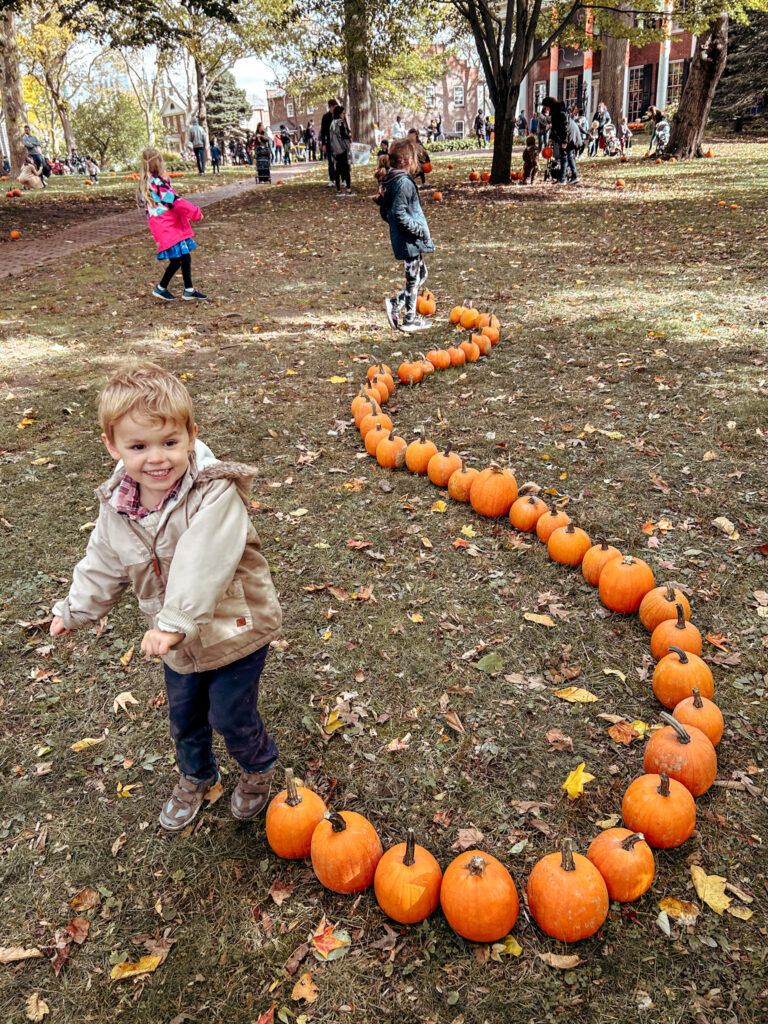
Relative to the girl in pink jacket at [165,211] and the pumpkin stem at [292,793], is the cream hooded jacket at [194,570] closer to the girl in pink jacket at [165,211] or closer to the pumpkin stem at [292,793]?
the pumpkin stem at [292,793]

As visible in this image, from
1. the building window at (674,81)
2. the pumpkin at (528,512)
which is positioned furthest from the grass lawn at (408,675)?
the building window at (674,81)

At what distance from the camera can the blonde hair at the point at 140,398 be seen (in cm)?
200

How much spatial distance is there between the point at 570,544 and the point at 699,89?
21310 mm

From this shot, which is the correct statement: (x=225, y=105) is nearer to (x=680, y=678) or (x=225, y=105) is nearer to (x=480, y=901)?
(x=680, y=678)

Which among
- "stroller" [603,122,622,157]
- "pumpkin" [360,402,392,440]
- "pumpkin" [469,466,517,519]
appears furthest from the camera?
"stroller" [603,122,622,157]

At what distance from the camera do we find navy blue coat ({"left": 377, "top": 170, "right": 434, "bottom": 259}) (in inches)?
285

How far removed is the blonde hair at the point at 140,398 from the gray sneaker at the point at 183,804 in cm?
152

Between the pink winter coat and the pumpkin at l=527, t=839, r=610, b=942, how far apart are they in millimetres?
8365

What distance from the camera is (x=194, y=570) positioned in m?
2.04

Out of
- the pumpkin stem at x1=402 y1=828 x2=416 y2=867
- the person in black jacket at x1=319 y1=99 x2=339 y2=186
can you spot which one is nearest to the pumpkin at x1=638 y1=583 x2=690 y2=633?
the pumpkin stem at x1=402 y1=828 x2=416 y2=867

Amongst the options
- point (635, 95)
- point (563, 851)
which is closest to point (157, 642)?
point (563, 851)

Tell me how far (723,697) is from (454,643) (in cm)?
128

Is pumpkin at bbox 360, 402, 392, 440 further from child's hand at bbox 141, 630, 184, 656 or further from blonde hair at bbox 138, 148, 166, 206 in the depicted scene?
blonde hair at bbox 138, 148, 166, 206

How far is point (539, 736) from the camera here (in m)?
3.00
